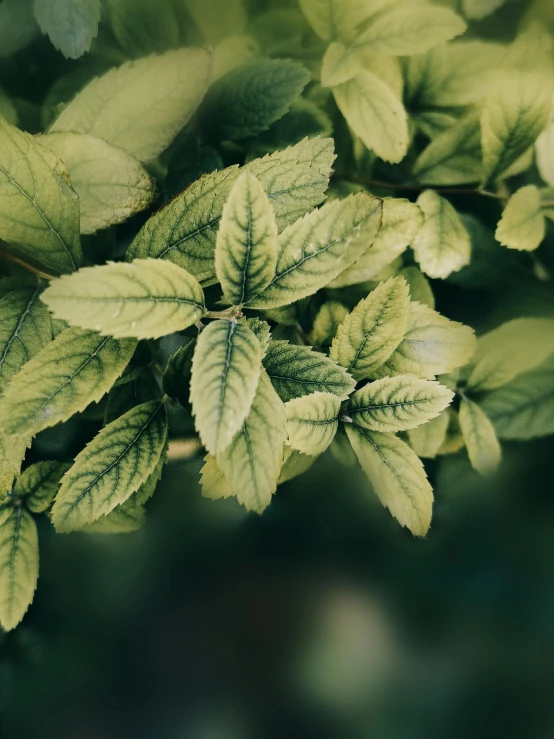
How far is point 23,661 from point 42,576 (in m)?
0.12

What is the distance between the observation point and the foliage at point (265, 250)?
1.48 ft

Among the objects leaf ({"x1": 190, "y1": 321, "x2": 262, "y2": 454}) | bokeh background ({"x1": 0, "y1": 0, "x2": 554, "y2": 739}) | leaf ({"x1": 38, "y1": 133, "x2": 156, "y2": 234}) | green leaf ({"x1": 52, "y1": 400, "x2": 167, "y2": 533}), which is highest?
leaf ({"x1": 38, "y1": 133, "x2": 156, "y2": 234})

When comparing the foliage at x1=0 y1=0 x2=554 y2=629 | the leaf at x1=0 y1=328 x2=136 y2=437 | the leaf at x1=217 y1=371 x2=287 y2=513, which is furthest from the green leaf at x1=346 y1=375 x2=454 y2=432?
the leaf at x1=0 y1=328 x2=136 y2=437

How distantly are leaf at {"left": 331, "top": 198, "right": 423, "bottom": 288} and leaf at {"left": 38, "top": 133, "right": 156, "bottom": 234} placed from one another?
0.21 metres

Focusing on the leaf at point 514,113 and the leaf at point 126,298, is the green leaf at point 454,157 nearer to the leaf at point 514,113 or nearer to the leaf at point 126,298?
the leaf at point 514,113

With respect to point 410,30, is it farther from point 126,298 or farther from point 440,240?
point 126,298

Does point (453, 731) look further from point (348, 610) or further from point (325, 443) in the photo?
point (325, 443)

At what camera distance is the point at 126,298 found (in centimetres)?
42

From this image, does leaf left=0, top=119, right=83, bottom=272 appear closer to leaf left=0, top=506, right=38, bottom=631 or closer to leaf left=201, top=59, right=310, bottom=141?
leaf left=201, top=59, right=310, bottom=141

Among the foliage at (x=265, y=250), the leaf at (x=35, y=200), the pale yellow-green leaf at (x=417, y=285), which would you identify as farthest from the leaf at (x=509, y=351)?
the leaf at (x=35, y=200)

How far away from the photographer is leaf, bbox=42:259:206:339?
401 mm

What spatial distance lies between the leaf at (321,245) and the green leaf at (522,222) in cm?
21

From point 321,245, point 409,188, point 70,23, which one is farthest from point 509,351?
point 70,23

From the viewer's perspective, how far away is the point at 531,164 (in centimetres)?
67
